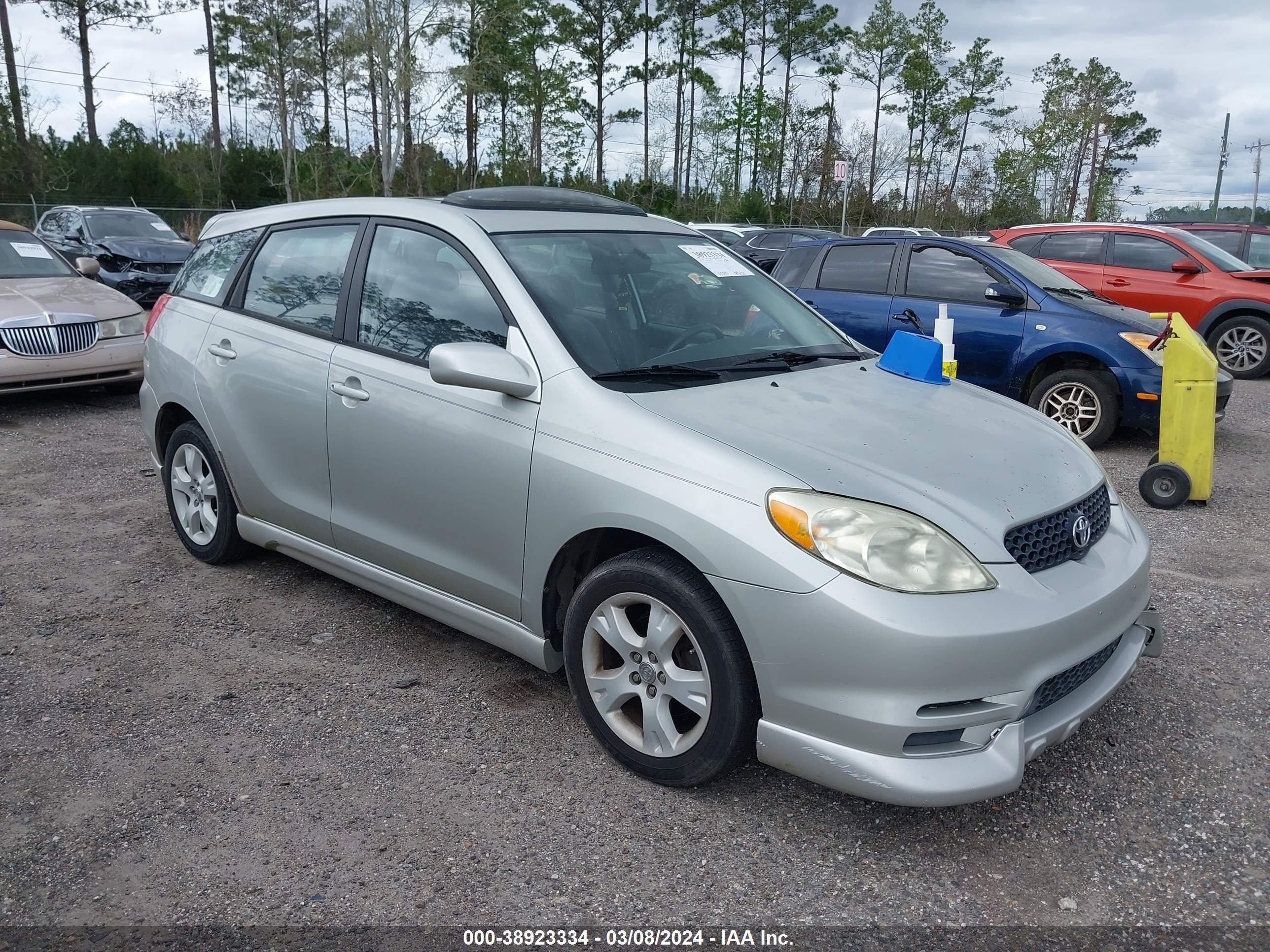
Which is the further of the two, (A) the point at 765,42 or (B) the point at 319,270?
(A) the point at 765,42

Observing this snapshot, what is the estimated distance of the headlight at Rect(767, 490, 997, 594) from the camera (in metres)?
2.54

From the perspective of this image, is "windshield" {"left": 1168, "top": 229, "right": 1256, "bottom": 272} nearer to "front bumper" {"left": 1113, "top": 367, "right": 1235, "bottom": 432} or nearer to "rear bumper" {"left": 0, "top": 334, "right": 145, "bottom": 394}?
"front bumper" {"left": 1113, "top": 367, "right": 1235, "bottom": 432}

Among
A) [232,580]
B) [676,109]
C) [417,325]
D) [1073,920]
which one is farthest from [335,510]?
[676,109]

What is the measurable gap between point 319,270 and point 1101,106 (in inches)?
2007

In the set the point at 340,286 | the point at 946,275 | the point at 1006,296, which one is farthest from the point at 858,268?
the point at 340,286

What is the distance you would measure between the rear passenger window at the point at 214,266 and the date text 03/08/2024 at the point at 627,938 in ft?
10.9

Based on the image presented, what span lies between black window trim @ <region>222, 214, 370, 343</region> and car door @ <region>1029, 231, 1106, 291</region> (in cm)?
926

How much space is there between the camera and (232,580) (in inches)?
184

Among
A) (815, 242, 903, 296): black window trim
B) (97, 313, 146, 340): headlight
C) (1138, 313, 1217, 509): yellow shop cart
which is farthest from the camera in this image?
(97, 313, 146, 340): headlight

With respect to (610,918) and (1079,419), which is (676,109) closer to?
(1079,419)

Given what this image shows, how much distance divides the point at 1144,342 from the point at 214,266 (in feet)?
21.3

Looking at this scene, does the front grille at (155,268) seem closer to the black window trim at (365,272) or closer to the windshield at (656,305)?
the black window trim at (365,272)

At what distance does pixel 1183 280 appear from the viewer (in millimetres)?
10984

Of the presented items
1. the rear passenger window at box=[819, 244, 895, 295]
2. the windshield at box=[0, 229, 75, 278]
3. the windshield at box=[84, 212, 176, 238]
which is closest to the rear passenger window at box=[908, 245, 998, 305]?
the rear passenger window at box=[819, 244, 895, 295]
